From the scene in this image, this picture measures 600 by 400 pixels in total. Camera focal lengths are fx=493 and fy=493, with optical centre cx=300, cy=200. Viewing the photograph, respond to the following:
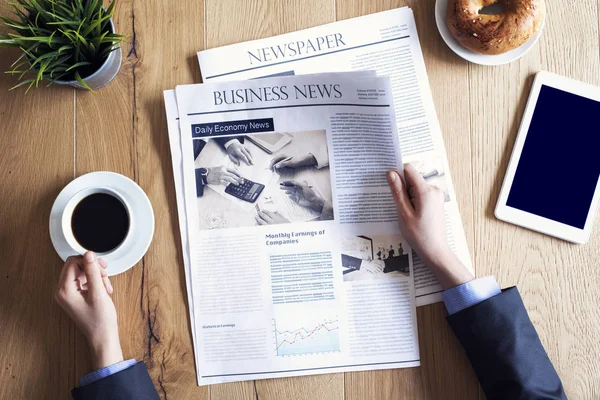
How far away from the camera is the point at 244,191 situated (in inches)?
28.6

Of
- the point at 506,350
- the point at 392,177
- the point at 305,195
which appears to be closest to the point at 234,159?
the point at 305,195

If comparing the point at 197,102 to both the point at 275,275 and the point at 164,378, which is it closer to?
the point at 275,275

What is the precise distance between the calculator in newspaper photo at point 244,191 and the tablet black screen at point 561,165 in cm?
37

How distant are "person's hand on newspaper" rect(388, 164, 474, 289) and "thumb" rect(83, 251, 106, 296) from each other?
0.42 metres

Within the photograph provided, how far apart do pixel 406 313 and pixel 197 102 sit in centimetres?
44

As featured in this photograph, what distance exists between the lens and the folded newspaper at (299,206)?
716 millimetres

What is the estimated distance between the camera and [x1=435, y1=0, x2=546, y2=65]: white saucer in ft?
2.40

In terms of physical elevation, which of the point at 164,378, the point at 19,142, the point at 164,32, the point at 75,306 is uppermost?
the point at 164,32

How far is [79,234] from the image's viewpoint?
0.67 m

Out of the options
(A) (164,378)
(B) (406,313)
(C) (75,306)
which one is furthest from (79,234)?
(B) (406,313)

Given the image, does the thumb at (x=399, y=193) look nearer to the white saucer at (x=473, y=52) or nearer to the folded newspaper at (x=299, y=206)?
the folded newspaper at (x=299, y=206)

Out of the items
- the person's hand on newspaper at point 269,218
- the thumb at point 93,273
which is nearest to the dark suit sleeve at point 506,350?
the person's hand on newspaper at point 269,218

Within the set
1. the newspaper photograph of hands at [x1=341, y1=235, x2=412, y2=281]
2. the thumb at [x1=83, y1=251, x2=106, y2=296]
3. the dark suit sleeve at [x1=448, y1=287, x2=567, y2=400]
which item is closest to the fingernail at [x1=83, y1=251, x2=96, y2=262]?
the thumb at [x1=83, y1=251, x2=106, y2=296]

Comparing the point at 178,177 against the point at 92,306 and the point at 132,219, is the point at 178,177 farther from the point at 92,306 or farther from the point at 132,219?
the point at 92,306
